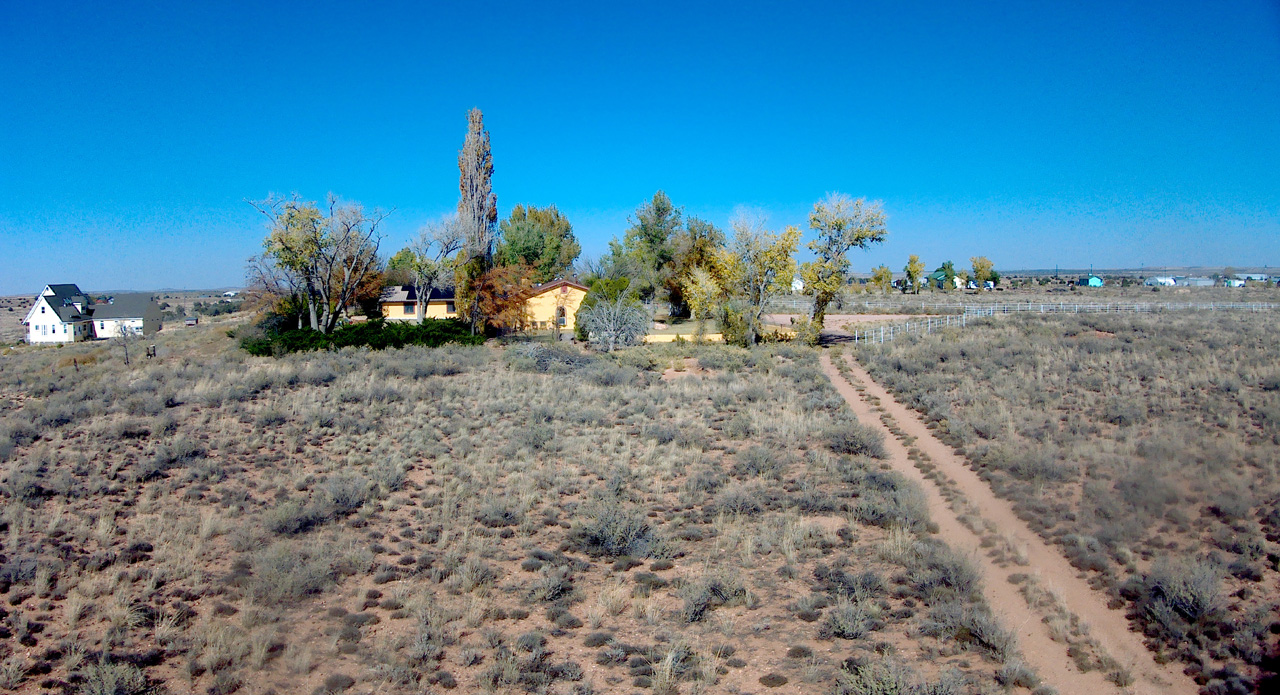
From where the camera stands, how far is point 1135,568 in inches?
316

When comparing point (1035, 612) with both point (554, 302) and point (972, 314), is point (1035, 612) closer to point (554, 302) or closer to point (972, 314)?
point (554, 302)

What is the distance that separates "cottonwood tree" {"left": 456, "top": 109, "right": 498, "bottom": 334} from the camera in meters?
34.8

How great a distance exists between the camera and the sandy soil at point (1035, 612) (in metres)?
6.23

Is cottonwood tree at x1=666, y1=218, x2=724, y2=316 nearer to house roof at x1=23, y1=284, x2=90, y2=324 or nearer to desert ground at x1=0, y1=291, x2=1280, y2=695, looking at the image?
desert ground at x1=0, y1=291, x2=1280, y2=695

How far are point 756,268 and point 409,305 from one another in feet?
82.4

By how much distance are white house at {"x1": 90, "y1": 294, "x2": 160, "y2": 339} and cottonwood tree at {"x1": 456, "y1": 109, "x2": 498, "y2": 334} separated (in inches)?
1326

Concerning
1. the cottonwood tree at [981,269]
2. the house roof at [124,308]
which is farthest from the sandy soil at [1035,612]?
the cottonwood tree at [981,269]

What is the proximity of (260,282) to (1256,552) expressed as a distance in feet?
121

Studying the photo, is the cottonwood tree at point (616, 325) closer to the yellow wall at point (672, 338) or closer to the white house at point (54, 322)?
the yellow wall at point (672, 338)

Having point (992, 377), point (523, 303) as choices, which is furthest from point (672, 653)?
point (523, 303)

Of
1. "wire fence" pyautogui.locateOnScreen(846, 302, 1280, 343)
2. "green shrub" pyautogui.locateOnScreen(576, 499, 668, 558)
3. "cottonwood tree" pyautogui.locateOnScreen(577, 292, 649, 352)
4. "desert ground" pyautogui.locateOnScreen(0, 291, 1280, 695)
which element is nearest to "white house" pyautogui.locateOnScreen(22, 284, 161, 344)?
"cottonwood tree" pyautogui.locateOnScreen(577, 292, 649, 352)

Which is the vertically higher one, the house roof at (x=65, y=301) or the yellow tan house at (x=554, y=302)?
the house roof at (x=65, y=301)

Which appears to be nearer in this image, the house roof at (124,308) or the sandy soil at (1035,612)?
the sandy soil at (1035,612)

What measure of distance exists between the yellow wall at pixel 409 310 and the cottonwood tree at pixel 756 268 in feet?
68.1
